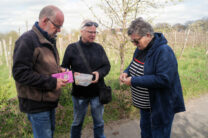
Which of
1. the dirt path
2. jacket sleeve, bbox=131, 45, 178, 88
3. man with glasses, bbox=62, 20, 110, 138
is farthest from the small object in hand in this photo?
the dirt path

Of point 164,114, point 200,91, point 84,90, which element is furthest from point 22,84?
point 200,91

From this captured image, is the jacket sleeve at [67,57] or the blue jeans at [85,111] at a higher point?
the jacket sleeve at [67,57]

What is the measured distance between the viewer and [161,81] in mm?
1721

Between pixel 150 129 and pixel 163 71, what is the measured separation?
3.48 ft

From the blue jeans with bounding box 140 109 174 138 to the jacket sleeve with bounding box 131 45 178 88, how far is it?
0.53 m

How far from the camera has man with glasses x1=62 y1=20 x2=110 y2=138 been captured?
2.46 meters

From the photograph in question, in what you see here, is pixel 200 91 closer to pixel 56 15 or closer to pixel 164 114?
pixel 164 114

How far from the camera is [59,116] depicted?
137 inches

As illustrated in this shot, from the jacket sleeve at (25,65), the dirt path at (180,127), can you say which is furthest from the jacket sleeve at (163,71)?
the dirt path at (180,127)

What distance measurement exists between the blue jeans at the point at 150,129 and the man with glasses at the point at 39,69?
1.22m

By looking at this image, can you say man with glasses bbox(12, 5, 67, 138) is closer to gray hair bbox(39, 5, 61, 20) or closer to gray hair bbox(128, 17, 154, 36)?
gray hair bbox(39, 5, 61, 20)

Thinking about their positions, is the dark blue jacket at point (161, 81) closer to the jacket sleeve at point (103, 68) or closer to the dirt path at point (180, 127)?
the jacket sleeve at point (103, 68)

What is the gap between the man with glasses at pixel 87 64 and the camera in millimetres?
2457

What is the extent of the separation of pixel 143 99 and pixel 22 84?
4.65 ft
